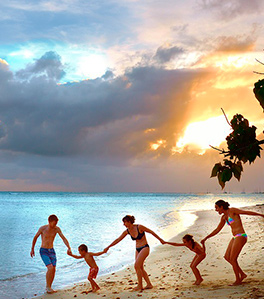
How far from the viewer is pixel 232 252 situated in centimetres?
742

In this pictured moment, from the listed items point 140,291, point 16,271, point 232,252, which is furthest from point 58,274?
→ point 232,252

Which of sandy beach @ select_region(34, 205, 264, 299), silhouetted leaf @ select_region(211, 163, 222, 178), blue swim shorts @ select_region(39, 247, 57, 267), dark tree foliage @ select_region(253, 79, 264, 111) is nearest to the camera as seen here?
dark tree foliage @ select_region(253, 79, 264, 111)

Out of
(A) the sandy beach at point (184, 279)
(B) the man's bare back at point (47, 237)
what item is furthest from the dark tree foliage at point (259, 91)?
(B) the man's bare back at point (47, 237)

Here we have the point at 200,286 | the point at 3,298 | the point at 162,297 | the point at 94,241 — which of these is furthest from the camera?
the point at 94,241

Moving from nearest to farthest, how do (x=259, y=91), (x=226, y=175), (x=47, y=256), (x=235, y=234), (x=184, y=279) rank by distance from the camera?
(x=259, y=91) → (x=226, y=175) → (x=235, y=234) → (x=47, y=256) → (x=184, y=279)

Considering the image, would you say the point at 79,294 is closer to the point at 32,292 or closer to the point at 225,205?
the point at 32,292

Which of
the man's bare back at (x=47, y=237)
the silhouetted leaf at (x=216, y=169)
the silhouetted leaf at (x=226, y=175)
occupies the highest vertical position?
the silhouetted leaf at (x=216, y=169)

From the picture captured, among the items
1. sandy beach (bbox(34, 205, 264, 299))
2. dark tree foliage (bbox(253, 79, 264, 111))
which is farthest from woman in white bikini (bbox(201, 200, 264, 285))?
dark tree foliage (bbox(253, 79, 264, 111))

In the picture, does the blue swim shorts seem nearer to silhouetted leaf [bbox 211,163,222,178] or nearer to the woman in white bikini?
the woman in white bikini

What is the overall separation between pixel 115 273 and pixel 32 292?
2.59 meters

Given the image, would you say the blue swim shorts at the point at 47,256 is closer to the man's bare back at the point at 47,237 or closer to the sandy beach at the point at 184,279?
the man's bare back at the point at 47,237

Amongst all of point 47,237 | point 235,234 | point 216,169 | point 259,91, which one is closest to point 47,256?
point 47,237

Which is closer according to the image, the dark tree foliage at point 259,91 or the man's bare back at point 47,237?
the dark tree foliage at point 259,91

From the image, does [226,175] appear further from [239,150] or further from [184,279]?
[184,279]
